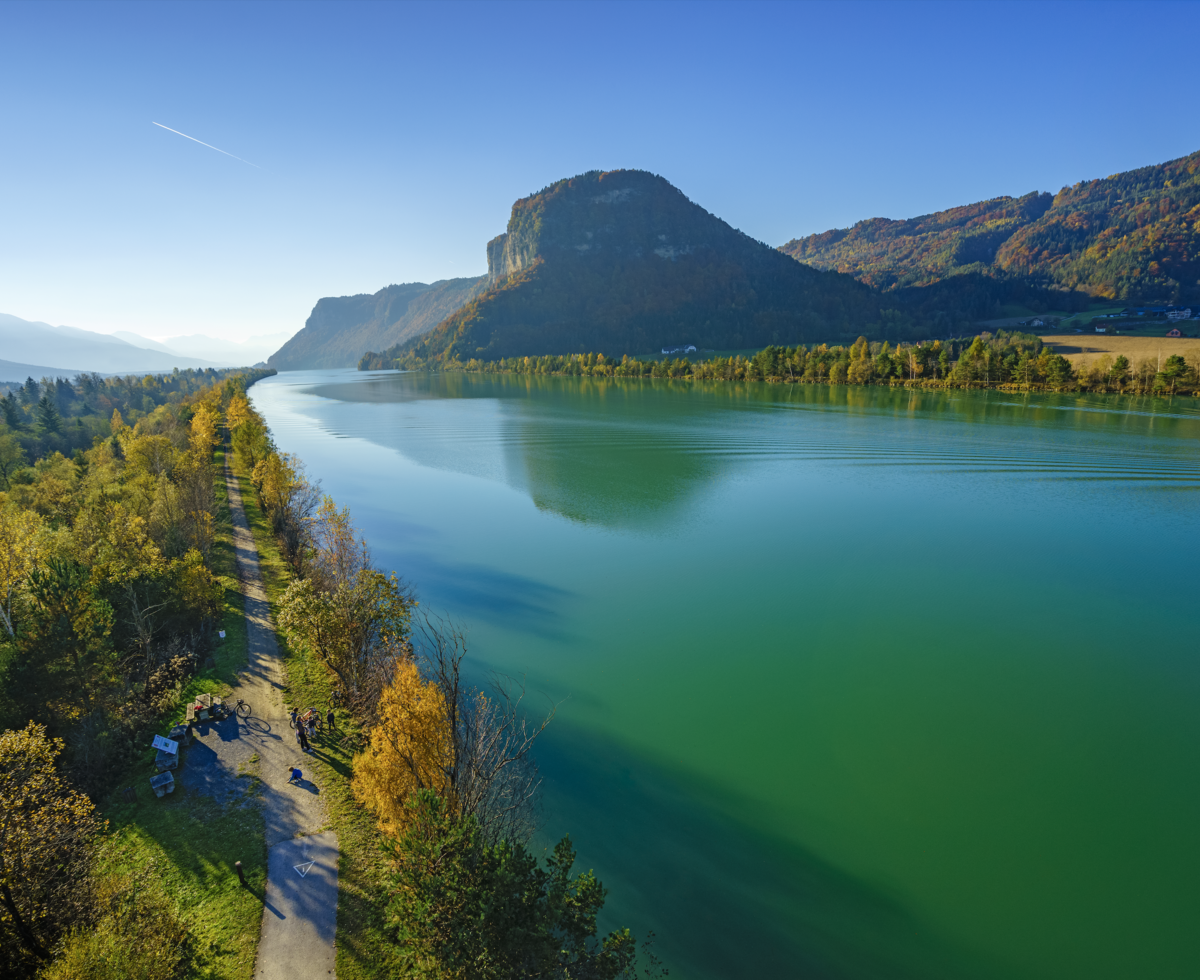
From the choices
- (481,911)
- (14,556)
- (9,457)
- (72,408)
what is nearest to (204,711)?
(14,556)

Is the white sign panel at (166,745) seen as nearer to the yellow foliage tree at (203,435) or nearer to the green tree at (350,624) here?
the green tree at (350,624)

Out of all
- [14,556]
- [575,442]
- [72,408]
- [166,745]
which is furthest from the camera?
[72,408]

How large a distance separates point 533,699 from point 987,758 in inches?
559

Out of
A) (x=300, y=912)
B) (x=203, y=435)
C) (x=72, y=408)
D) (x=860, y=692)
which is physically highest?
(x=72, y=408)

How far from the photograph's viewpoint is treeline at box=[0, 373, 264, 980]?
9.64 metres

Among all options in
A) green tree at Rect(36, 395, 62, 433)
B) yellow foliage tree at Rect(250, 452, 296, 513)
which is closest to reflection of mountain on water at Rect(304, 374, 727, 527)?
yellow foliage tree at Rect(250, 452, 296, 513)

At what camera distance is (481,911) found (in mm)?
8898

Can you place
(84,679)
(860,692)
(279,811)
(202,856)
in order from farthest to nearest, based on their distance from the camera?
(860,692)
(84,679)
(279,811)
(202,856)

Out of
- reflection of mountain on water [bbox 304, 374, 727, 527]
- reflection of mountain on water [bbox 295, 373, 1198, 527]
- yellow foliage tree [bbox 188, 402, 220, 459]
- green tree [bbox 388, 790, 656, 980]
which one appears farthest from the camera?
yellow foliage tree [bbox 188, 402, 220, 459]

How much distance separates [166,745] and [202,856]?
439cm

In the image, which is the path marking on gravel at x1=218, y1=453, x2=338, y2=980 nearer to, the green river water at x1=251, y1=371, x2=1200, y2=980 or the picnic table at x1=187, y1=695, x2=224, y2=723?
the picnic table at x1=187, y1=695, x2=224, y2=723

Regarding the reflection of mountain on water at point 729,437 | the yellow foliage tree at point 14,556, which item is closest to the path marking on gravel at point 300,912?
the yellow foliage tree at point 14,556

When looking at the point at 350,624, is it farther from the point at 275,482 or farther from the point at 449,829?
the point at 275,482

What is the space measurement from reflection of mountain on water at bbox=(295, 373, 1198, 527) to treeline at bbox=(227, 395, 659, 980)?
22.0 m
